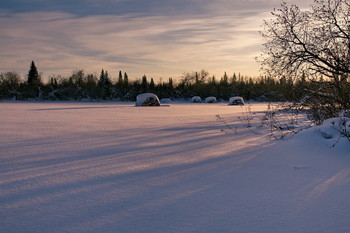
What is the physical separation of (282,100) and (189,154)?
12.8 feet

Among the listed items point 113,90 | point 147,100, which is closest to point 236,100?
point 147,100

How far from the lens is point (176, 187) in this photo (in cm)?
277

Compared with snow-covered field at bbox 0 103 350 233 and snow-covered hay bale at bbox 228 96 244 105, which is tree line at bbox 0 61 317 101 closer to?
snow-covered hay bale at bbox 228 96 244 105

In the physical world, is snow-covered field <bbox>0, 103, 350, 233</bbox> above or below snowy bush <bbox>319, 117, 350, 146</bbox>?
below

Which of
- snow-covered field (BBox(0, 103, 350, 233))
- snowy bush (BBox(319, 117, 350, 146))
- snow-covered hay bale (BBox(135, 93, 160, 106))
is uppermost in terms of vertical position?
snow-covered hay bale (BBox(135, 93, 160, 106))

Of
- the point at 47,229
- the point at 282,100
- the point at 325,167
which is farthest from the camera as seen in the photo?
the point at 282,100

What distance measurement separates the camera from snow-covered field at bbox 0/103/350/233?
6.50 ft

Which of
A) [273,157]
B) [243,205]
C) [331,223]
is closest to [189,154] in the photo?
[273,157]

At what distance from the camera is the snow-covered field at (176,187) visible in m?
1.98

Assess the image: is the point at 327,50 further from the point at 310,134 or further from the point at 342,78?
the point at 310,134

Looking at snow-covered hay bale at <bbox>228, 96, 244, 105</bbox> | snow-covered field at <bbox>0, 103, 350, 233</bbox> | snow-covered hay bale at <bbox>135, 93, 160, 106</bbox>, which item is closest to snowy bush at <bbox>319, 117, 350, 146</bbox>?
snow-covered field at <bbox>0, 103, 350, 233</bbox>

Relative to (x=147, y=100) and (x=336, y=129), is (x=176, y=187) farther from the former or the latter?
(x=147, y=100)

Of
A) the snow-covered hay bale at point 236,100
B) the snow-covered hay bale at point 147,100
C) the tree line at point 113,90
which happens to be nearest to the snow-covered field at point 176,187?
the snow-covered hay bale at point 147,100

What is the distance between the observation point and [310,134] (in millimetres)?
4926
